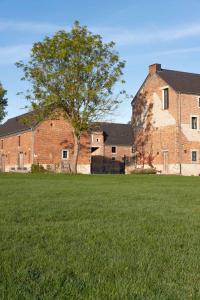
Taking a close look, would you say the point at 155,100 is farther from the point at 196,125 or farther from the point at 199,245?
the point at 199,245

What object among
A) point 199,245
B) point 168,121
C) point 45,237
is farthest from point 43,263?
point 168,121

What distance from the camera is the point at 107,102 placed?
45.1 metres

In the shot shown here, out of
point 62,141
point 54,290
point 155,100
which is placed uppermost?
point 155,100

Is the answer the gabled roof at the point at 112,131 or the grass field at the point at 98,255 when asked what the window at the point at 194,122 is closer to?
the gabled roof at the point at 112,131

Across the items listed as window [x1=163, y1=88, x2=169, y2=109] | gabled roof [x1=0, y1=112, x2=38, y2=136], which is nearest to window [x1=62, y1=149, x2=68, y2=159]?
gabled roof [x1=0, y1=112, x2=38, y2=136]

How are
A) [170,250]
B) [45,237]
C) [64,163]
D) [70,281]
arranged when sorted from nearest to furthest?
1. [70,281]
2. [170,250]
3. [45,237]
4. [64,163]

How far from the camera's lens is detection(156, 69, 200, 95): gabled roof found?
4878 centimetres

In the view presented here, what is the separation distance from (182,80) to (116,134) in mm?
22309

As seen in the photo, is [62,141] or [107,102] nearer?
[107,102]

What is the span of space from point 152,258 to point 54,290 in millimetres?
1704

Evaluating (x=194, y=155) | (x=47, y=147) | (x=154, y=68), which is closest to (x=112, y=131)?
(x=47, y=147)

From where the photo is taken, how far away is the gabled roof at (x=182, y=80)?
160ft

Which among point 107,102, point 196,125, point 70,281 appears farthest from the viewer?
point 196,125

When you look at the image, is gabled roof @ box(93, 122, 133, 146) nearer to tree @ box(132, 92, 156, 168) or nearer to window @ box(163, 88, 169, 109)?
tree @ box(132, 92, 156, 168)
